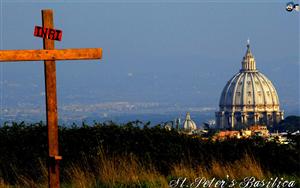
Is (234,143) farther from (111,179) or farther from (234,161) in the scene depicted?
(111,179)

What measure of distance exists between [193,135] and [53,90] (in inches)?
187

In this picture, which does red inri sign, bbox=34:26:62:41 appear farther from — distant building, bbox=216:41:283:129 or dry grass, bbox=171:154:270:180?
distant building, bbox=216:41:283:129

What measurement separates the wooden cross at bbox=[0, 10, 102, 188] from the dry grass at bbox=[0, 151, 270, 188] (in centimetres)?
75

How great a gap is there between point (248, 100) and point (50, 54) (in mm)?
167468

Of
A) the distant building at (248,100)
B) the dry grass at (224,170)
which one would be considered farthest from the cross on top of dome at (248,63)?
the dry grass at (224,170)

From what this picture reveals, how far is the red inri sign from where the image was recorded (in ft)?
32.6

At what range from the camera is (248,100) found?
579ft

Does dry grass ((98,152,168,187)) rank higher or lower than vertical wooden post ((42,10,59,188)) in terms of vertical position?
lower

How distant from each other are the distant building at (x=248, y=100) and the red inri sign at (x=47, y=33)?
533 ft

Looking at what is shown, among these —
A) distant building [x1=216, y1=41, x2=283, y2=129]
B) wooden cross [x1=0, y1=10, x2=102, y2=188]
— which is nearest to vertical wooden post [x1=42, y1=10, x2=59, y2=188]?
wooden cross [x1=0, y1=10, x2=102, y2=188]

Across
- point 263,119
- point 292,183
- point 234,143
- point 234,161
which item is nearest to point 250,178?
point 292,183

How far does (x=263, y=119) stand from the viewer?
17400 centimetres

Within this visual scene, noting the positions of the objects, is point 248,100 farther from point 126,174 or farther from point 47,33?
point 47,33

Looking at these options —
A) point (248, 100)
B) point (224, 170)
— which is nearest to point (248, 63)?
point (248, 100)
